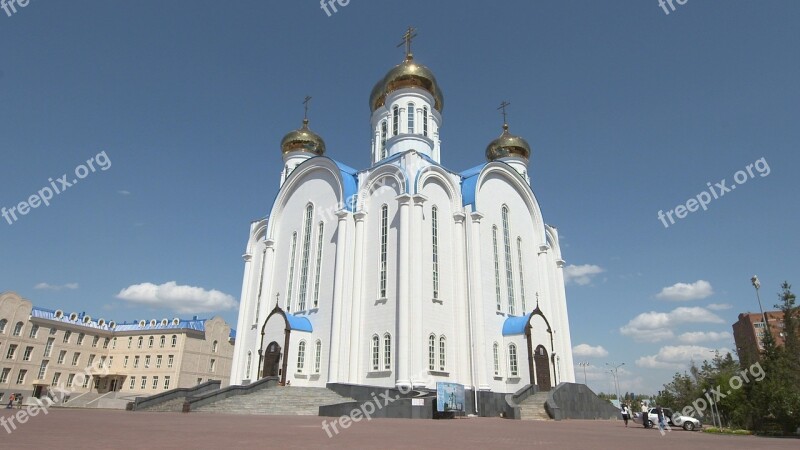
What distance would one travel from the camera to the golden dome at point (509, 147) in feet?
106

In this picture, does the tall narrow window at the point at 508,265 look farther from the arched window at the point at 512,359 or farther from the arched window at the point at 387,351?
the arched window at the point at 387,351

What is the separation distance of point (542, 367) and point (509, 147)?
15505mm

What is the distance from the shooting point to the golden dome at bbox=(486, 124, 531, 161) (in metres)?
32.3

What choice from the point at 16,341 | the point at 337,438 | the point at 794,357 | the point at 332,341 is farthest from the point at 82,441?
the point at 16,341

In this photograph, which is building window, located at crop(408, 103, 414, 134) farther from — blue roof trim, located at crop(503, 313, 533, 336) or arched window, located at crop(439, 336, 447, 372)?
arched window, located at crop(439, 336, 447, 372)

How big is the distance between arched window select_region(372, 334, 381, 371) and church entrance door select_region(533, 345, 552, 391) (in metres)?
7.42

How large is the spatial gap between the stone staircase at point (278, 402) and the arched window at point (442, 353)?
154 inches

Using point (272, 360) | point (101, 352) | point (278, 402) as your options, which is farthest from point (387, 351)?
point (101, 352)

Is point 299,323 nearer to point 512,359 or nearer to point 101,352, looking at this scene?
point 512,359

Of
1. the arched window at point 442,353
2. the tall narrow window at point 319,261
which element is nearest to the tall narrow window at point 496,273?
the arched window at point 442,353

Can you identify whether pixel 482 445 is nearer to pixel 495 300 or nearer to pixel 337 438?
pixel 337 438

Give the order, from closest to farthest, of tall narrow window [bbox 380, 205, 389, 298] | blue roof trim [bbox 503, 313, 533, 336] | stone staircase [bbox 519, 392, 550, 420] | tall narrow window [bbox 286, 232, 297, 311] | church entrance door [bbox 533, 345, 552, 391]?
stone staircase [bbox 519, 392, 550, 420], tall narrow window [bbox 380, 205, 389, 298], blue roof trim [bbox 503, 313, 533, 336], church entrance door [bbox 533, 345, 552, 391], tall narrow window [bbox 286, 232, 297, 311]

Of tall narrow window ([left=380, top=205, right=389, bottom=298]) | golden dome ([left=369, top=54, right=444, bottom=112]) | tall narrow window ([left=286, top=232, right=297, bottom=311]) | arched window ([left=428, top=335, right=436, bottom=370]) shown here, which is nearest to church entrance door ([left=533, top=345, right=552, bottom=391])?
arched window ([left=428, top=335, right=436, bottom=370])

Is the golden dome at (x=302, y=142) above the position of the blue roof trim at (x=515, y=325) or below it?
above
